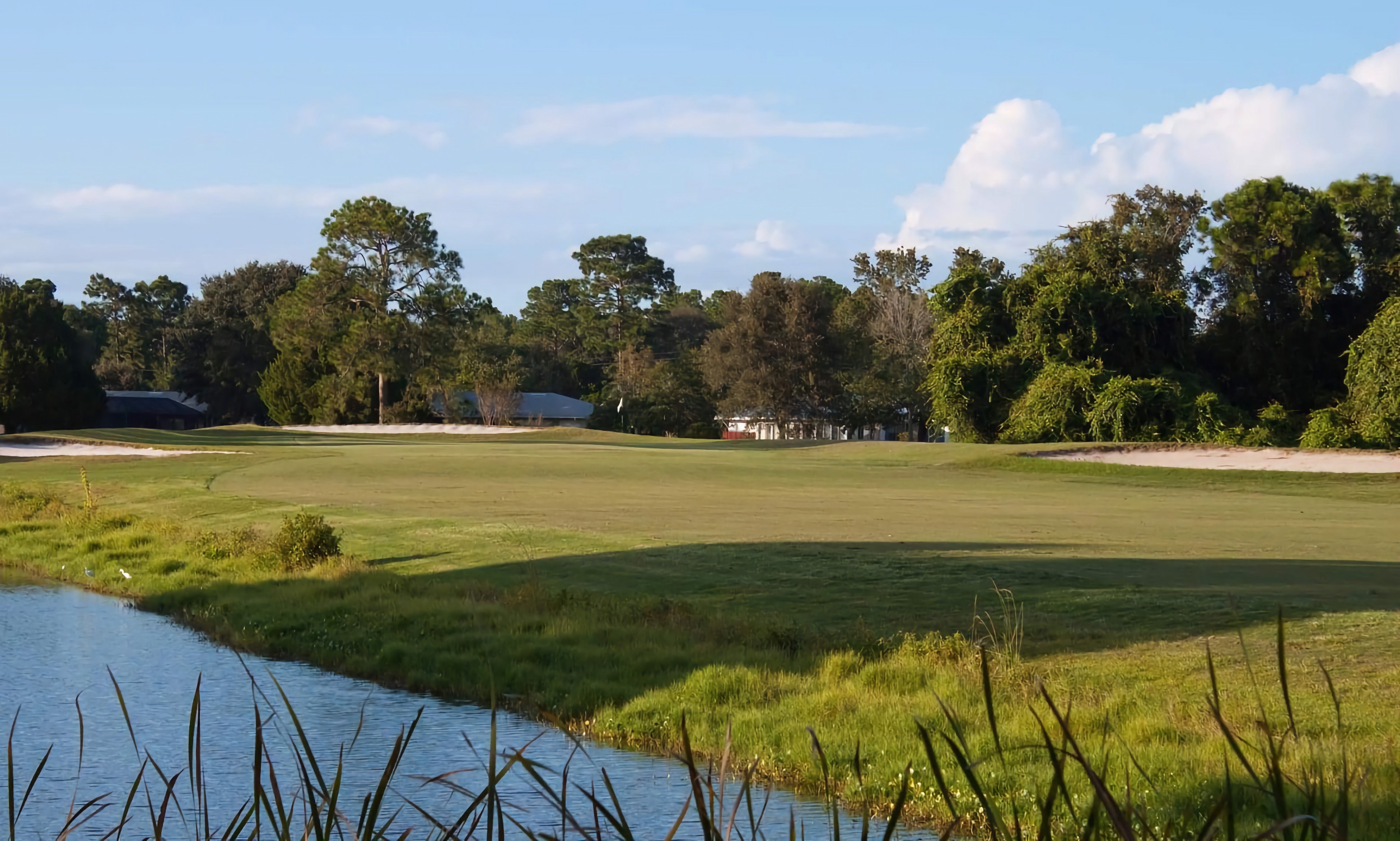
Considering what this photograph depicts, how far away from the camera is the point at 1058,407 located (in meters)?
61.6

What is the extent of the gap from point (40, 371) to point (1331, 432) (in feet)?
233

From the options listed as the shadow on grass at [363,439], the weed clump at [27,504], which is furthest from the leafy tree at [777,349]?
the weed clump at [27,504]

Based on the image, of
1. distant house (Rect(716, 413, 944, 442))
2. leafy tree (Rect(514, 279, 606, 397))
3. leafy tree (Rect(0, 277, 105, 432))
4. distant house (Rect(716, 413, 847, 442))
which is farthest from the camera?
leafy tree (Rect(514, 279, 606, 397))

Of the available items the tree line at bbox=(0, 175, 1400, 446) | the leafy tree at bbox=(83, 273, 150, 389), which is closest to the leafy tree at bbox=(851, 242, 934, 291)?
the tree line at bbox=(0, 175, 1400, 446)

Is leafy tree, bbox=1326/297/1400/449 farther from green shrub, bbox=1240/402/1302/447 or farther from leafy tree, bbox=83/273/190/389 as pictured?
A: leafy tree, bbox=83/273/190/389

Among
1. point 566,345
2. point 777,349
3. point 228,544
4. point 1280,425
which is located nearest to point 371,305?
point 777,349

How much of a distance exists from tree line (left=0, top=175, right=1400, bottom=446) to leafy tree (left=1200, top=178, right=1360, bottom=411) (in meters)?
0.12

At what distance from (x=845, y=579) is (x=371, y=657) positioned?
586 centimetres

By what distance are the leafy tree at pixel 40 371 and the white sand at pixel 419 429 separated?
1320cm

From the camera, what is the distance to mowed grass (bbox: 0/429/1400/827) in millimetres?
11852

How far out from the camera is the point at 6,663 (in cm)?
1634

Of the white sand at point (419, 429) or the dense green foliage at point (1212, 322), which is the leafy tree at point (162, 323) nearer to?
the white sand at point (419, 429)

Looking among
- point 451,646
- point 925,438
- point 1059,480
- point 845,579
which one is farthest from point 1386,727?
point 925,438

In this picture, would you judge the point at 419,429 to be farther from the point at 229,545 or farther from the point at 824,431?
the point at 229,545
